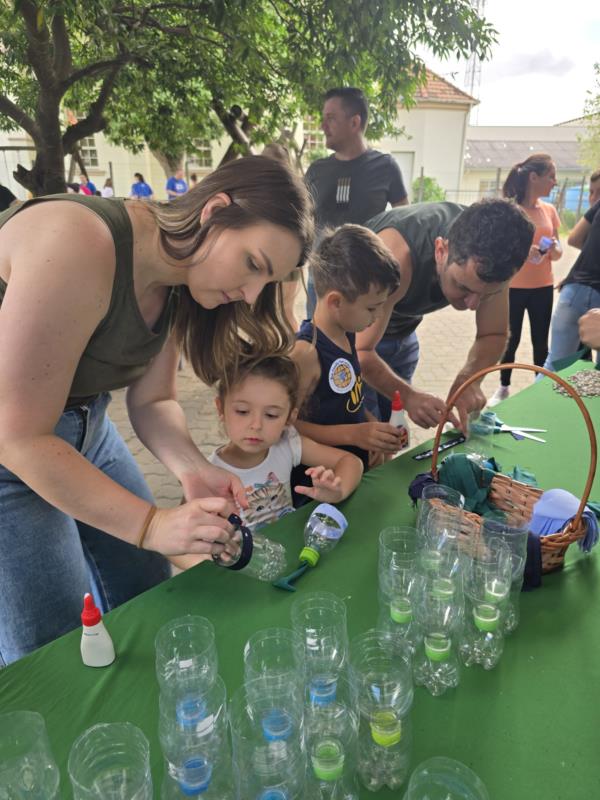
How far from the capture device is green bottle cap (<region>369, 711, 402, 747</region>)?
2.87ft

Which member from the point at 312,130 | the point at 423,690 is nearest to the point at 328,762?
the point at 423,690

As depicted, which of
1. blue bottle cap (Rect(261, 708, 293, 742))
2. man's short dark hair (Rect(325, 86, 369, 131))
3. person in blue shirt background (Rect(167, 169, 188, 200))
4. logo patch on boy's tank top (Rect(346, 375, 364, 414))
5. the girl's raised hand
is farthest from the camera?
person in blue shirt background (Rect(167, 169, 188, 200))

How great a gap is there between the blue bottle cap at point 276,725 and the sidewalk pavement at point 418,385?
2429 mm

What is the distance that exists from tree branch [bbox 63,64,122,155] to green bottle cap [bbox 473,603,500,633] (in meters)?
5.27

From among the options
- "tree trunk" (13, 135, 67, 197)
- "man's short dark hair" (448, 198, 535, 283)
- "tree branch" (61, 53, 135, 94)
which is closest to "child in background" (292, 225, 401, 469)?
"man's short dark hair" (448, 198, 535, 283)

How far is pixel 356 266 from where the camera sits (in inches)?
85.8

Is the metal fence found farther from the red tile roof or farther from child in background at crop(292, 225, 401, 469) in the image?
child in background at crop(292, 225, 401, 469)

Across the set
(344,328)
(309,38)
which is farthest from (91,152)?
(344,328)

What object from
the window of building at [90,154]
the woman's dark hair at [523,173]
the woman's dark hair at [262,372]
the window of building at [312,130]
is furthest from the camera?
the window of building at [90,154]

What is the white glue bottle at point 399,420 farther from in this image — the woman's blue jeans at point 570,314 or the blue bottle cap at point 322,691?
the woman's blue jeans at point 570,314

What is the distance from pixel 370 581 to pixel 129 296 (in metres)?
0.94

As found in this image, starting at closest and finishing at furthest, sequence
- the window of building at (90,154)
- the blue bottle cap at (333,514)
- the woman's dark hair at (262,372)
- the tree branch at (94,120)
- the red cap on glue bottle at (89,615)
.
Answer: the red cap on glue bottle at (89,615) → the blue bottle cap at (333,514) → the woman's dark hair at (262,372) → the tree branch at (94,120) → the window of building at (90,154)

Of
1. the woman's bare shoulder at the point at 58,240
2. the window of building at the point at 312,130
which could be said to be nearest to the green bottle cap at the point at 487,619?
the woman's bare shoulder at the point at 58,240

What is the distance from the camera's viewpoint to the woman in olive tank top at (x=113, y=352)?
1136mm
